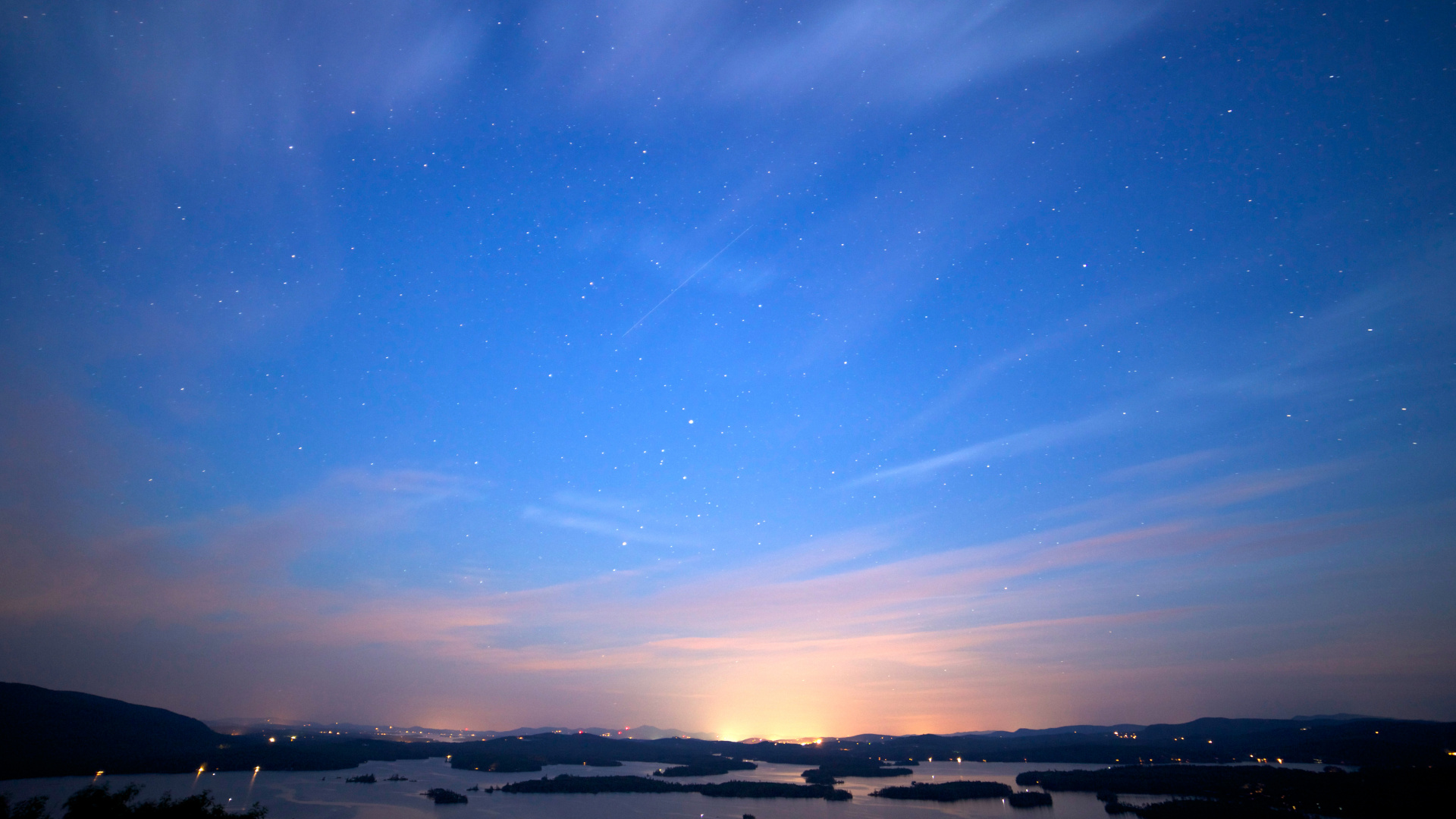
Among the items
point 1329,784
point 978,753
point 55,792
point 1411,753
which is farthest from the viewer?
point 978,753

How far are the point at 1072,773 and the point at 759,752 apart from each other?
229 feet

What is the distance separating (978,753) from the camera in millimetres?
127812

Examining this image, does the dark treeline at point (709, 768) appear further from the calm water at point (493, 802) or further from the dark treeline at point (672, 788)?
the dark treeline at point (672, 788)

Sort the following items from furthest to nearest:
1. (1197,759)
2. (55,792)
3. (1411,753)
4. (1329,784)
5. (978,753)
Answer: (978,753)
(1197,759)
(1411,753)
(55,792)
(1329,784)

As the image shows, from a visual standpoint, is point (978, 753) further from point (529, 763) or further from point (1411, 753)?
point (529, 763)

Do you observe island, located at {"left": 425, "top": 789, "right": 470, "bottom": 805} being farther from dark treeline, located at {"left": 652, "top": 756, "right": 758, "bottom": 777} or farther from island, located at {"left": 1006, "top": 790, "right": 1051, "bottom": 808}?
island, located at {"left": 1006, "top": 790, "right": 1051, "bottom": 808}

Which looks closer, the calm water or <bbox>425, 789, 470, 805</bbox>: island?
the calm water

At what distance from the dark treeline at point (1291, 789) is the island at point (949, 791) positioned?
291 inches

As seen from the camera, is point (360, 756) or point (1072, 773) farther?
point (360, 756)

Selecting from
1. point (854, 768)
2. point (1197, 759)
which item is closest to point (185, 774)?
point (854, 768)

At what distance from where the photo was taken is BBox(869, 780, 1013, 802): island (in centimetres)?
6944

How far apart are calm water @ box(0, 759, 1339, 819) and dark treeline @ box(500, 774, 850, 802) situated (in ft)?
8.10

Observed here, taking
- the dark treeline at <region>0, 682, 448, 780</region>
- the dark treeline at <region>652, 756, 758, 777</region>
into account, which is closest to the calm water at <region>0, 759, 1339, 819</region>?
the dark treeline at <region>0, 682, 448, 780</region>

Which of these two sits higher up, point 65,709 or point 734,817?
point 65,709
